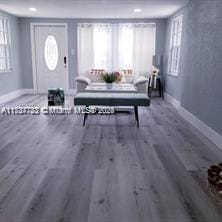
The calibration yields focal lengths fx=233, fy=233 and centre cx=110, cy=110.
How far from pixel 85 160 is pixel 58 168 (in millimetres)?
331

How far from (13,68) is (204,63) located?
5.06 metres

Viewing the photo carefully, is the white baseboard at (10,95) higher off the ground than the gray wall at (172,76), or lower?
lower

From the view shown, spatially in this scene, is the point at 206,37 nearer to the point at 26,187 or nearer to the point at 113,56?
the point at 26,187

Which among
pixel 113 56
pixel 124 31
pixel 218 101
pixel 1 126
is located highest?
pixel 124 31

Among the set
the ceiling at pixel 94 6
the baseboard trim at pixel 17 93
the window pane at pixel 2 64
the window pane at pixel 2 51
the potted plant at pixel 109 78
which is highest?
the ceiling at pixel 94 6

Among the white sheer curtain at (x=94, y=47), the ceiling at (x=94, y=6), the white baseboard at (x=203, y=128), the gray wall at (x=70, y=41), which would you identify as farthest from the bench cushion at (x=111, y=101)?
the gray wall at (x=70, y=41)

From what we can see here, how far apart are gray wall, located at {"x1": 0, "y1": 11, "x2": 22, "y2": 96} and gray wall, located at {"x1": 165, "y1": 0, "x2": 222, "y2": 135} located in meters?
4.34

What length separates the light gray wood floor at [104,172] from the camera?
176 cm

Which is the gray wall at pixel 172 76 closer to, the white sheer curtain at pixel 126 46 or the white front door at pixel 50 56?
the white sheer curtain at pixel 126 46

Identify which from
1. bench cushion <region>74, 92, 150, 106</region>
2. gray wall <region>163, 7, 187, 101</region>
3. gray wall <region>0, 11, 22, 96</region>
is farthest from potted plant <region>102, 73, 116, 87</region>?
gray wall <region>0, 11, 22, 96</region>

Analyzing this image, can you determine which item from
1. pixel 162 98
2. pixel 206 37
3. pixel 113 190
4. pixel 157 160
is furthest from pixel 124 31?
pixel 113 190

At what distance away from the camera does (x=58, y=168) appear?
8.04 feet

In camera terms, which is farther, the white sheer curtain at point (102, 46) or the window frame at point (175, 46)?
the white sheer curtain at point (102, 46)

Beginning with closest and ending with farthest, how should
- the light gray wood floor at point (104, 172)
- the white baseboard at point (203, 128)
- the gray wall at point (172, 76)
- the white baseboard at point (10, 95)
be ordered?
the light gray wood floor at point (104, 172)
the white baseboard at point (203, 128)
the gray wall at point (172, 76)
the white baseboard at point (10, 95)
